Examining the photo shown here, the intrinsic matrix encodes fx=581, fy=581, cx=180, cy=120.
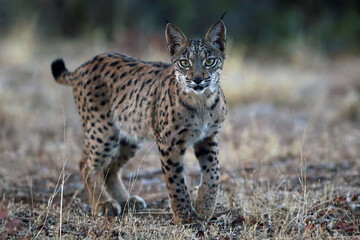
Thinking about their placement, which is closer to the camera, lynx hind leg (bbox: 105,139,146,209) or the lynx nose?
the lynx nose

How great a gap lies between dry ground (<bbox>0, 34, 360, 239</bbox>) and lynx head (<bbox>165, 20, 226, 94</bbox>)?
0.83 m

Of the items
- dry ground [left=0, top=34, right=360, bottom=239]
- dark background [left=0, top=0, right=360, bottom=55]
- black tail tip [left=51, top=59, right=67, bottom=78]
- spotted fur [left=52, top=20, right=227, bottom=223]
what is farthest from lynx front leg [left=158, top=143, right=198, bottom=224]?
dark background [left=0, top=0, right=360, bottom=55]

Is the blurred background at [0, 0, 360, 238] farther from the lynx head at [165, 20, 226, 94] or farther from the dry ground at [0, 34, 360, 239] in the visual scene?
the lynx head at [165, 20, 226, 94]

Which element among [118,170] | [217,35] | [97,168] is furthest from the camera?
[118,170]

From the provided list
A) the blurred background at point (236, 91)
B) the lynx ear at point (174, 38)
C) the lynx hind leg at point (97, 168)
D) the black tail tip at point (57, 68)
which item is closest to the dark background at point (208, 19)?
the blurred background at point (236, 91)

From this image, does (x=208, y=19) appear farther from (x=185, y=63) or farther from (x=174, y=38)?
(x=185, y=63)

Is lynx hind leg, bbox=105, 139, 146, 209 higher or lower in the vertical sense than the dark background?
lower

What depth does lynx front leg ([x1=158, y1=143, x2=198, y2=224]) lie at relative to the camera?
5.46 m

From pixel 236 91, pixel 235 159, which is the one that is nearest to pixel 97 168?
pixel 235 159

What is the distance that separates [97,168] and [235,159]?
2.76 metres

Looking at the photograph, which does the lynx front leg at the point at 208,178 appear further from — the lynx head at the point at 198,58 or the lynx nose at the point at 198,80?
the lynx nose at the point at 198,80

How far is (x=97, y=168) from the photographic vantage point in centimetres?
634

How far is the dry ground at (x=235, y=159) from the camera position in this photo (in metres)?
5.20

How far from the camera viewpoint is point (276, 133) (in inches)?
404
